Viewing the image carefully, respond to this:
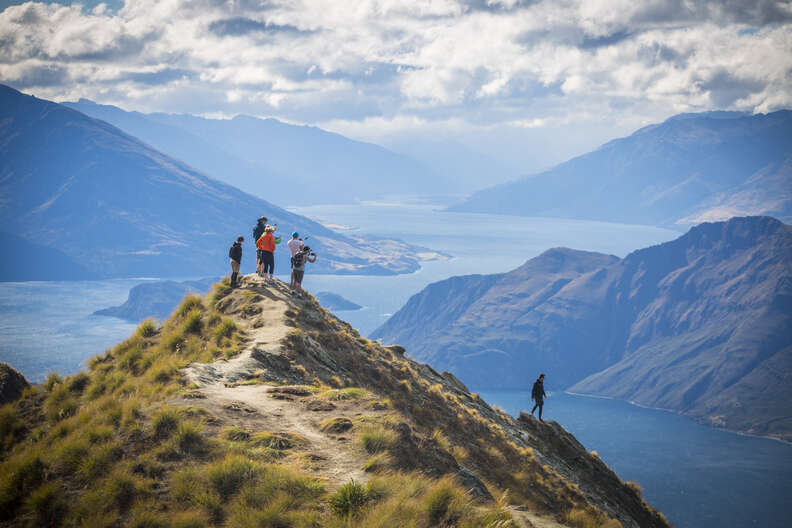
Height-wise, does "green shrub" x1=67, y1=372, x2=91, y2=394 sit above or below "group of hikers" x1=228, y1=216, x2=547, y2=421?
below

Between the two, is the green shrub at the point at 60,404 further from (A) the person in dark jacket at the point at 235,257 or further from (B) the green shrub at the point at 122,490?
(A) the person in dark jacket at the point at 235,257

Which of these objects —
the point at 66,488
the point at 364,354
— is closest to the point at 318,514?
the point at 66,488

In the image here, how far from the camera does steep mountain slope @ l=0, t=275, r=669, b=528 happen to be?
12492 millimetres

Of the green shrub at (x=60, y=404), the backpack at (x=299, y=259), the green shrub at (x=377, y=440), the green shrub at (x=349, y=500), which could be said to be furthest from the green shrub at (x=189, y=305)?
the green shrub at (x=349, y=500)

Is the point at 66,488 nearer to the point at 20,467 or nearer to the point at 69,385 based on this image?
the point at 20,467

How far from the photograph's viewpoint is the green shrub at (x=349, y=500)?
479 inches

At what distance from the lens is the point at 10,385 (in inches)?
943

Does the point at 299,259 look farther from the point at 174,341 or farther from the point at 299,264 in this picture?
the point at 174,341

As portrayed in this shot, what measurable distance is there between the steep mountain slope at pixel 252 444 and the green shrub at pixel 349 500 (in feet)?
0.16

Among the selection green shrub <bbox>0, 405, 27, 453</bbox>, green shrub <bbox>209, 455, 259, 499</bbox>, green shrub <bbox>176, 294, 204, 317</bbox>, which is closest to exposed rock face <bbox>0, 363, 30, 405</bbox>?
green shrub <bbox>0, 405, 27, 453</bbox>

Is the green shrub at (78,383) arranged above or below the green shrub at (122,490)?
below

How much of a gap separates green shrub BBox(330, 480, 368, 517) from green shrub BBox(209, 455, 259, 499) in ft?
6.92

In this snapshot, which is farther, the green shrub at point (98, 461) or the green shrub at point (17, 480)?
the green shrub at point (98, 461)

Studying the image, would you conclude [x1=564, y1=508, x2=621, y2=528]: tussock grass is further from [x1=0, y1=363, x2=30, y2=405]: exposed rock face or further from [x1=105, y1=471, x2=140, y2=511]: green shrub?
[x1=0, y1=363, x2=30, y2=405]: exposed rock face
